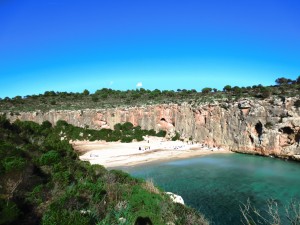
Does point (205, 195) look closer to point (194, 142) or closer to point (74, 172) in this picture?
point (74, 172)

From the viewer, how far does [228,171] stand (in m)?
32.4

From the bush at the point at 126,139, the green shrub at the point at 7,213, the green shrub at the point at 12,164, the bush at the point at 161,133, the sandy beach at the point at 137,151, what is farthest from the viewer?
the bush at the point at 161,133

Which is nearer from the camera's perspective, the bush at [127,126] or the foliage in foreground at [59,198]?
the foliage in foreground at [59,198]

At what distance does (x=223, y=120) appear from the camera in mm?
49531

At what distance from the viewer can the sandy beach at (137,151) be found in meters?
41.9

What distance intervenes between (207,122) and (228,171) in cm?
2056

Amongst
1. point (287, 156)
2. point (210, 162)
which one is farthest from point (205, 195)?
point (287, 156)

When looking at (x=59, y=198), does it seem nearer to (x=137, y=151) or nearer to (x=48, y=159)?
(x=48, y=159)

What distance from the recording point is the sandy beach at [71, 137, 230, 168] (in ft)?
137

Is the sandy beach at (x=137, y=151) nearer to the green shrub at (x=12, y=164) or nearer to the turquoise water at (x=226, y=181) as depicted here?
the turquoise water at (x=226, y=181)

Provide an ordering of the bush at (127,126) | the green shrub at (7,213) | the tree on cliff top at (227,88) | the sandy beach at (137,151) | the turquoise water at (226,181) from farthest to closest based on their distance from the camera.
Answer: the tree on cliff top at (227,88) → the bush at (127,126) → the sandy beach at (137,151) → the turquoise water at (226,181) → the green shrub at (7,213)

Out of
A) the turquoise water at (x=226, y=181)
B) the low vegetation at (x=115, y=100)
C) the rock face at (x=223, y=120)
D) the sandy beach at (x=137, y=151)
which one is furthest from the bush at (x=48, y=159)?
the low vegetation at (x=115, y=100)

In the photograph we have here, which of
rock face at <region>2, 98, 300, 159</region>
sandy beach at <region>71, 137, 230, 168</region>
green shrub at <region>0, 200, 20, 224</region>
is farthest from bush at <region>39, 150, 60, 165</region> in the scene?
rock face at <region>2, 98, 300, 159</region>

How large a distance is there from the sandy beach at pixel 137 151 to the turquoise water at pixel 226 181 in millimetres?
3962
